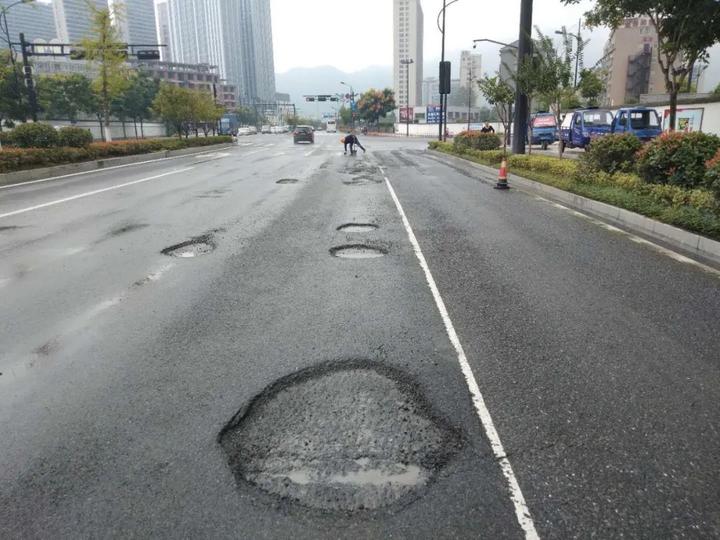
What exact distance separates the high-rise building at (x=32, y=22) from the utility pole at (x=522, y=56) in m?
71.1

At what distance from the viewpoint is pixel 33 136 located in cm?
1936

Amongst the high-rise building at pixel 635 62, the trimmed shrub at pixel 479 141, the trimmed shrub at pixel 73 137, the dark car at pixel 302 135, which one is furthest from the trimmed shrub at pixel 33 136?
the high-rise building at pixel 635 62

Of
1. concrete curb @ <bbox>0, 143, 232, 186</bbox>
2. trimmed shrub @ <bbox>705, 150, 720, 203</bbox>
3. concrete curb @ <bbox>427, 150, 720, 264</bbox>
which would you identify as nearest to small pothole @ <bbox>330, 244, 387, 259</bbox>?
concrete curb @ <bbox>427, 150, 720, 264</bbox>

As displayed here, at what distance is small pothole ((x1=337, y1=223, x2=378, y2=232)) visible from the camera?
29.1 ft

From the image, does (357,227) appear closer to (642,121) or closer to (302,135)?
(642,121)

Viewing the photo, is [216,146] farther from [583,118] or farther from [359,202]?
[359,202]

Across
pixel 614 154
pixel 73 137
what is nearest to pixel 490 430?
pixel 614 154

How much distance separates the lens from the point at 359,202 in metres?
11.9

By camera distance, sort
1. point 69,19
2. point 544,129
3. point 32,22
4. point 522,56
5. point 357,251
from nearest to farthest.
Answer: point 357,251
point 522,56
point 544,129
point 32,22
point 69,19

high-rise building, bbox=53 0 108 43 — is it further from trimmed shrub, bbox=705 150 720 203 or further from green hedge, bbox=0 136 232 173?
trimmed shrub, bbox=705 150 720 203

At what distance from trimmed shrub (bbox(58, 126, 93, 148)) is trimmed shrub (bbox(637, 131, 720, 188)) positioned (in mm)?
20846

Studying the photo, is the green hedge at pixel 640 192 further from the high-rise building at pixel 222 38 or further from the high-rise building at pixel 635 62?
the high-rise building at pixel 222 38

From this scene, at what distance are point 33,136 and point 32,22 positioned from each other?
7181 centimetres

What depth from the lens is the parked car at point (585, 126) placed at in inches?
1019
